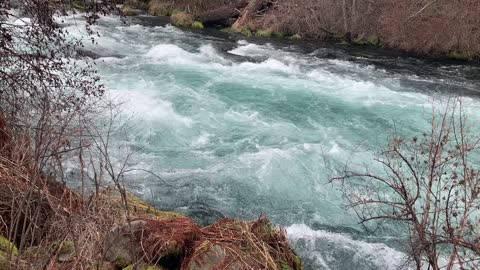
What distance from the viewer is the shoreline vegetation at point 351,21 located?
1892cm

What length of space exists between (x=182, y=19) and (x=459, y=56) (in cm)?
1322

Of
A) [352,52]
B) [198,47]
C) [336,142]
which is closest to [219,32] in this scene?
[198,47]

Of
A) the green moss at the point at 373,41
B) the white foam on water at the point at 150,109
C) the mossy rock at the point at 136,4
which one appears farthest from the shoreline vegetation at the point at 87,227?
the mossy rock at the point at 136,4

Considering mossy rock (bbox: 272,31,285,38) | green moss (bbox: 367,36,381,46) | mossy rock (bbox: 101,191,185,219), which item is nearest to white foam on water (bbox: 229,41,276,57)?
mossy rock (bbox: 272,31,285,38)

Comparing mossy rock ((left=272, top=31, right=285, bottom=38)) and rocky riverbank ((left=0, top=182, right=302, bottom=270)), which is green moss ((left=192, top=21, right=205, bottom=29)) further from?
rocky riverbank ((left=0, top=182, right=302, bottom=270))

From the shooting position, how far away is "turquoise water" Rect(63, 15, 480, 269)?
23.8ft

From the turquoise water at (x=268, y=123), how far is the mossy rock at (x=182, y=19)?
15.8ft

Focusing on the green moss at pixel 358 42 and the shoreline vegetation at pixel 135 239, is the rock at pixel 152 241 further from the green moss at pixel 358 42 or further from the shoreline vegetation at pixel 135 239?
the green moss at pixel 358 42

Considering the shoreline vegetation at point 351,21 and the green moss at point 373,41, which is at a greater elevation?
the shoreline vegetation at point 351,21

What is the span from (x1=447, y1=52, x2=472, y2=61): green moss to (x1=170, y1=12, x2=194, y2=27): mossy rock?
1253cm

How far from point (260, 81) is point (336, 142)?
5.13 metres

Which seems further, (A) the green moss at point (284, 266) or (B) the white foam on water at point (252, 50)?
(B) the white foam on water at point (252, 50)

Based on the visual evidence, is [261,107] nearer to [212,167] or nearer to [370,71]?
[212,167]

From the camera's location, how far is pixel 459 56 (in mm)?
19031
